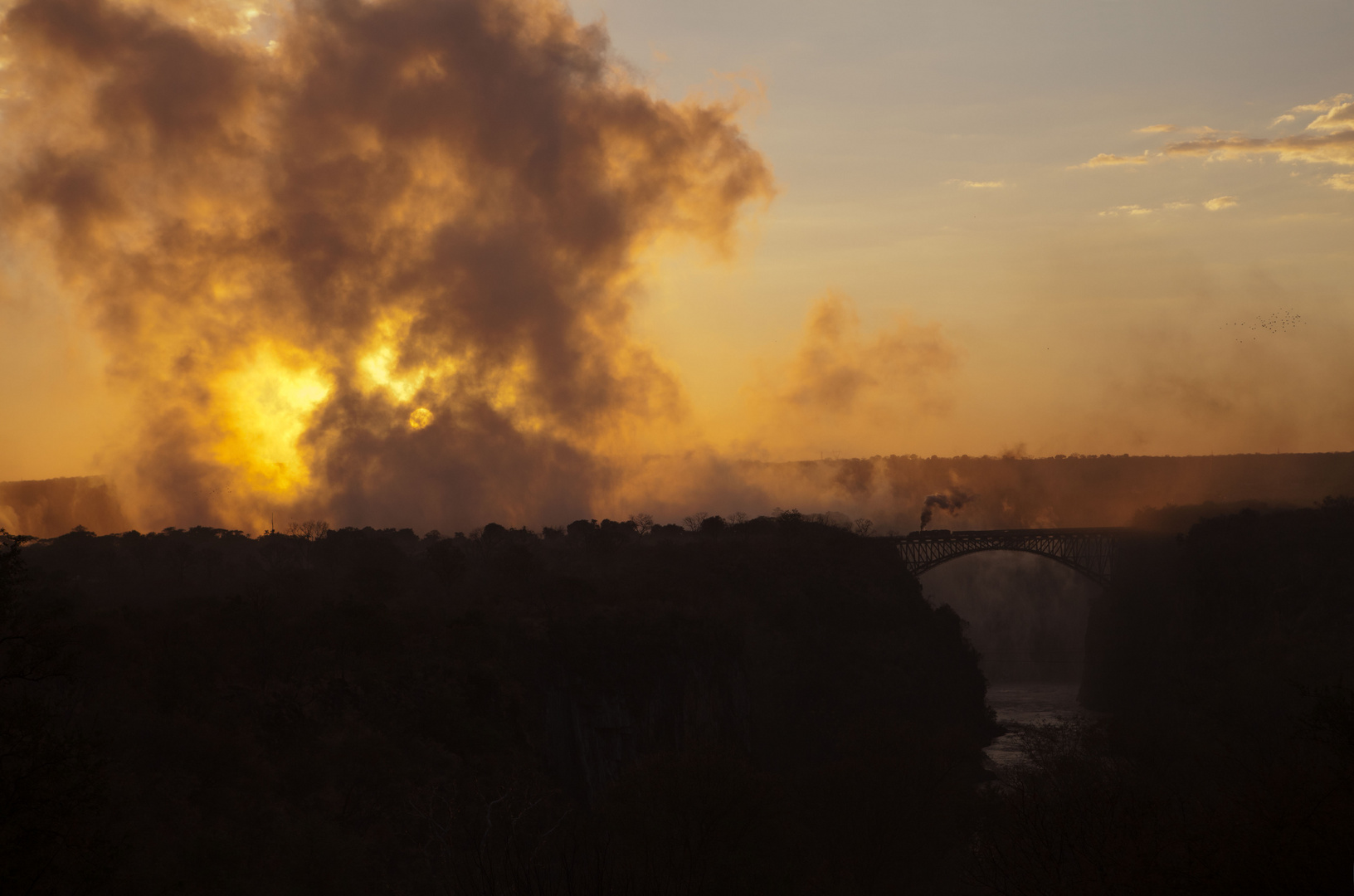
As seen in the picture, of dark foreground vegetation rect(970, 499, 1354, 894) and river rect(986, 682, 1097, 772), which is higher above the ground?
dark foreground vegetation rect(970, 499, 1354, 894)

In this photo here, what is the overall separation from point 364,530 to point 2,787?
118717 millimetres

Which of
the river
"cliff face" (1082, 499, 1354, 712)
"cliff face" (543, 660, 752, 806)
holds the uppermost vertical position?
"cliff face" (1082, 499, 1354, 712)

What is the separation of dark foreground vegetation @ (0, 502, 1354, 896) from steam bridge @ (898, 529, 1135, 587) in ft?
24.1

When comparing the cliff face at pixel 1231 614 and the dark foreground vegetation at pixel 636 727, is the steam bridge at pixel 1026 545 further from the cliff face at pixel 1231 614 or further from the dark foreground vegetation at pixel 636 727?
the dark foreground vegetation at pixel 636 727

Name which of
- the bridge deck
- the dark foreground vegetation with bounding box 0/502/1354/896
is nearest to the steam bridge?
the bridge deck

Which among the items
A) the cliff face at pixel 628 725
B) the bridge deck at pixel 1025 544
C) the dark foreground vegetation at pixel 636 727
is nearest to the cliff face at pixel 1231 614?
the dark foreground vegetation at pixel 636 727

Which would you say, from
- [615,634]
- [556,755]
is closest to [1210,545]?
[615,634]

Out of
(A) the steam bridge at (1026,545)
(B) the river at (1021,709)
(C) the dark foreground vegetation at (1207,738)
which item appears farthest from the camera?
(A) the steam bridge at (1026,545)

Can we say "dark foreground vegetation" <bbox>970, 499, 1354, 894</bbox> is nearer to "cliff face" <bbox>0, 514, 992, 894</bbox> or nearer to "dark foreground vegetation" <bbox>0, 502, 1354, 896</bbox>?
"dark foreground vegetation" <bbox>0, 502, 1354, 896</bbox>

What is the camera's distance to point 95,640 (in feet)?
202

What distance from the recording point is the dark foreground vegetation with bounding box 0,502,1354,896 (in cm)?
3553

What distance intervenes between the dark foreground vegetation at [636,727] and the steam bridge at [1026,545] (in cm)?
735

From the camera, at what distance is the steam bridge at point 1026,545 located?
135 metres

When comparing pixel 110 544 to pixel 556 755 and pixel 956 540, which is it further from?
pixel 956 540
